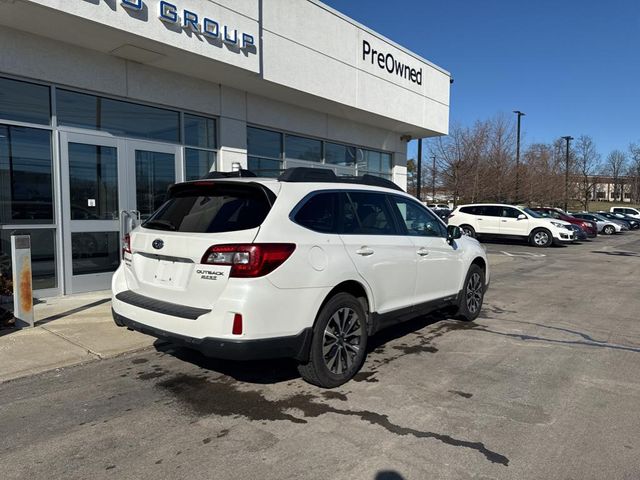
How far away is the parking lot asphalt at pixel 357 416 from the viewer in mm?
3119

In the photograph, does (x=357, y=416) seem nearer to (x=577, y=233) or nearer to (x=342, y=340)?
(x=342, y=340)

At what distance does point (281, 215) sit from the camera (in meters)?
3.92

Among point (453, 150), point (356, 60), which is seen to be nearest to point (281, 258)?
point (356, 60)

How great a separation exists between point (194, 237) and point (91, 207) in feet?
17.9

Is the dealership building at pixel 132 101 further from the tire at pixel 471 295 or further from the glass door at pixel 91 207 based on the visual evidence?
the tire at pixel 471 295

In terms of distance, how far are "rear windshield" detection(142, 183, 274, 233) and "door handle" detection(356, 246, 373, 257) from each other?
1.01 metres

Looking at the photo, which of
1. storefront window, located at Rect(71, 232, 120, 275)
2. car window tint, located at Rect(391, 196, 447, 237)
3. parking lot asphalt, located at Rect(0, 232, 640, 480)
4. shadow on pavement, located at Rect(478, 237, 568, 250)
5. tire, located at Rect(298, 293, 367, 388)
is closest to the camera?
parking lot asphalt, located at Rect(0, 232, 640, 480)

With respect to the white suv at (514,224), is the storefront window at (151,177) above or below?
Result: above

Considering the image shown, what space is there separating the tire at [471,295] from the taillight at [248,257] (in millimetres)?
3511

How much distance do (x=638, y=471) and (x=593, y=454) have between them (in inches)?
10.4

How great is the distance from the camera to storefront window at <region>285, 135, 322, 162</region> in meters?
12.5

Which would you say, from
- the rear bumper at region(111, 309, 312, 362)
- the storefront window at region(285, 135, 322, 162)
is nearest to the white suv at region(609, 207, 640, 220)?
the storefront window at region(285, 135, 322, 162)

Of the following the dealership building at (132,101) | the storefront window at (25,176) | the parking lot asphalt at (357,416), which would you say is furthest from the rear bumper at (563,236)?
the storefront window at (25,176)

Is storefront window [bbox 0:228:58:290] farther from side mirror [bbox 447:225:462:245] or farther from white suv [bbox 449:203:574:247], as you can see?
white suv [bbox 449:203:574:247]
